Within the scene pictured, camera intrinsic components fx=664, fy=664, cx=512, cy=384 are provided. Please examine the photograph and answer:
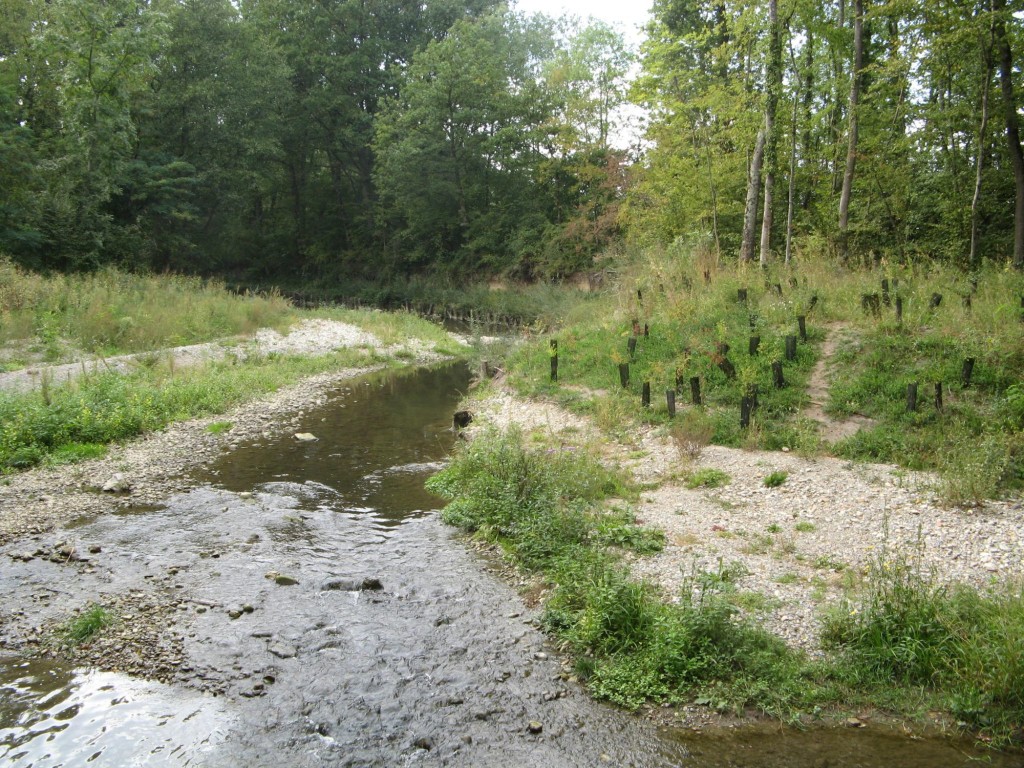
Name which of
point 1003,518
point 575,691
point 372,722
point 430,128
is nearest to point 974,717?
point 575,691

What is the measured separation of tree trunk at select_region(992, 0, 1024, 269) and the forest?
9 centimetres

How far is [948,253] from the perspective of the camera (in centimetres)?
1700

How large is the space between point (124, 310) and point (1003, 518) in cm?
2108

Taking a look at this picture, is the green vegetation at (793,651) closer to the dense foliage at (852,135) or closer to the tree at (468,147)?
the dense foliage at (852,135)

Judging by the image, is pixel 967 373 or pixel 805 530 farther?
pixel 967 373

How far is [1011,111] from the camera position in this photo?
49.8 feet

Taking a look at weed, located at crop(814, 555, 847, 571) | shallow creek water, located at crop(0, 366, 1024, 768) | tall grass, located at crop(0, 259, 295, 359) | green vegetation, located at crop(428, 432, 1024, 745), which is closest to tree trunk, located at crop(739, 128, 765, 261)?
weed, located at crop(814, 555, 847, 571)

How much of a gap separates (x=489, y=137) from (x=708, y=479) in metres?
33.4

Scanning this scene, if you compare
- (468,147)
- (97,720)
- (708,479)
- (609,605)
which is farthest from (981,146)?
(468,147)

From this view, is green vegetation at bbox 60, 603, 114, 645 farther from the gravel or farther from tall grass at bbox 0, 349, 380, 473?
tall grass at bbox 0, 349, 380, 473

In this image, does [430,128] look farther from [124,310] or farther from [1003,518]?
[1003,518]

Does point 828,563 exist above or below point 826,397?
below

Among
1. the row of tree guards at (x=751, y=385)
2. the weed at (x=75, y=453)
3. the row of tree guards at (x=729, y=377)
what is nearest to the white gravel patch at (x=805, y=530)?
the row of tree guards at (x=729, y=377)

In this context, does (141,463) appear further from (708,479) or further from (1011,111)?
(1011,111)
